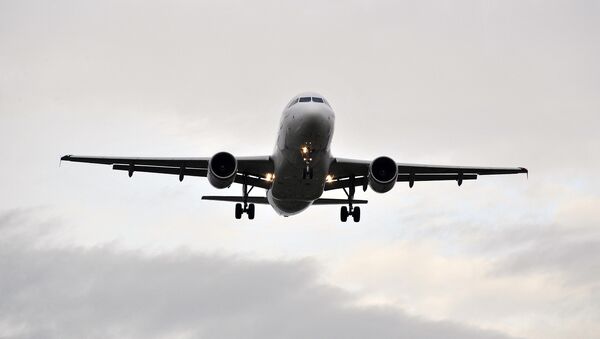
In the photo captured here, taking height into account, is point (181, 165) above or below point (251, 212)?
above

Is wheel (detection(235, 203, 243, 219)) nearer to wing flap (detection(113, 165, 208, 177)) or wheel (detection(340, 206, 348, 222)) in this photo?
wing flap (detection(113, 165, 208, 177))

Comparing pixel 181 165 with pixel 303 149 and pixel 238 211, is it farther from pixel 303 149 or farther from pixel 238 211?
pixel 303 149

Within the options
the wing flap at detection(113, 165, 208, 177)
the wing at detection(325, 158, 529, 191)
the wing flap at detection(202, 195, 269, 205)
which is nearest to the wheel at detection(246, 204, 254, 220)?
the wing flap at detection(202, 195, 269, 205)

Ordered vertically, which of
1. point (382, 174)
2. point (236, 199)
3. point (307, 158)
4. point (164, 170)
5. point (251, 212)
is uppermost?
point (307, 158)

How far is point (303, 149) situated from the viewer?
91.8ft

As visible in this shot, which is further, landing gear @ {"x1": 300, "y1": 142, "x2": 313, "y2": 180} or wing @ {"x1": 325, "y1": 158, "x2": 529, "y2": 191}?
wing @ {"x1": 325, "y1": 158, "x2": 529, "y2": 191}

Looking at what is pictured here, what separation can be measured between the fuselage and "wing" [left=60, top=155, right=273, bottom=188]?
3.78 feet

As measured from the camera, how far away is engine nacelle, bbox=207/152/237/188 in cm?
2941

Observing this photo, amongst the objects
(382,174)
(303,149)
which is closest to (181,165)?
(303,149)

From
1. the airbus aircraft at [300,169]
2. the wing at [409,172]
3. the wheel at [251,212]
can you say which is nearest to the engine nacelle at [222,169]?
the airbus aircraft at [300,169]

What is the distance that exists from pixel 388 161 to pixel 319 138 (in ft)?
12.6

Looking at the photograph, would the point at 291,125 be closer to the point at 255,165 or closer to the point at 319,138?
the point at 319,138

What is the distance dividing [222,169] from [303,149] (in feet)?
11.6

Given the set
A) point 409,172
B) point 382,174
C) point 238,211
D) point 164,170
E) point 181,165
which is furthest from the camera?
point 238,211
